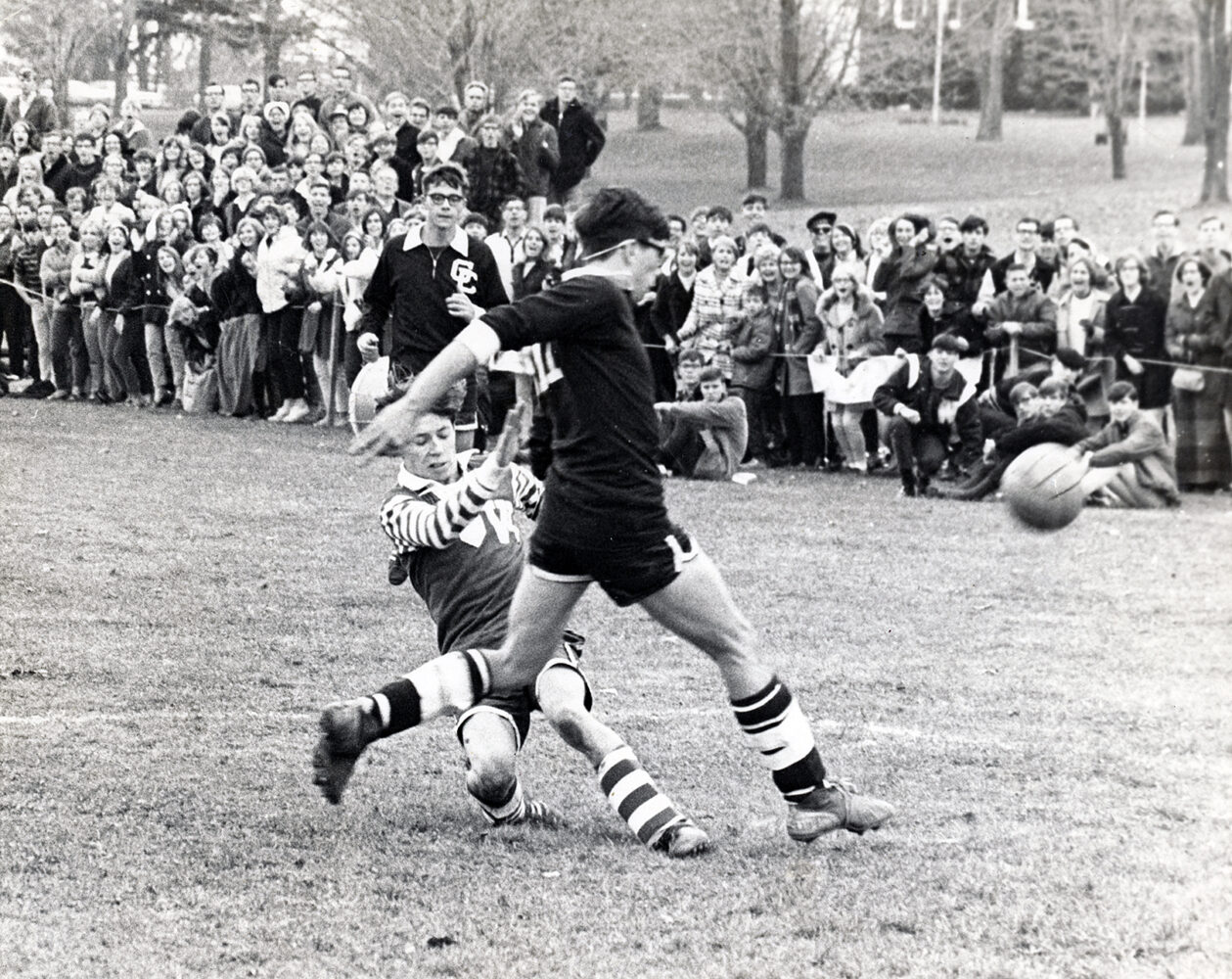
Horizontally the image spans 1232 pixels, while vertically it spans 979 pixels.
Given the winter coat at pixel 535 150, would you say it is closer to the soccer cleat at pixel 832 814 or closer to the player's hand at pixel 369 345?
the player's hand at pixel 369 345

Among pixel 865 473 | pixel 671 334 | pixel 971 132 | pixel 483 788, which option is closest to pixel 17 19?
pixel 671 334

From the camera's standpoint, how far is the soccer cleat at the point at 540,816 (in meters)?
5.89

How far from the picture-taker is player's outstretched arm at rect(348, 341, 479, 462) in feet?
16.5

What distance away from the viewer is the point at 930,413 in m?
14.0

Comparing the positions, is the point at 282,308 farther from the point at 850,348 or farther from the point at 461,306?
the point at 461,306

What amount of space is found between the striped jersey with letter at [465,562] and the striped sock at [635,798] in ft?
1.87

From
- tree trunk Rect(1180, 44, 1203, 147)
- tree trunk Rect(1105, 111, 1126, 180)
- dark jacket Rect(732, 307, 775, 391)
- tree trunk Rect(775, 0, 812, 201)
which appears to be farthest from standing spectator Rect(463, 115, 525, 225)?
tree trunk Rect(1180, 44, 1203, 147)

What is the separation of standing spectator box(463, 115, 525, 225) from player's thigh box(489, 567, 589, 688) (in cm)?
1216

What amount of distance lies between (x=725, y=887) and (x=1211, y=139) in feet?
80.3

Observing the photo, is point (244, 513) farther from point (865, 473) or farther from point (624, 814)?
point (624, 814)

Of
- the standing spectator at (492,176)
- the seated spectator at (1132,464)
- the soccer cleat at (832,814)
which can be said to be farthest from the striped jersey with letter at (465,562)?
the standing spectator at (492,176)

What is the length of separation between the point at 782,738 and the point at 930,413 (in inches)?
344

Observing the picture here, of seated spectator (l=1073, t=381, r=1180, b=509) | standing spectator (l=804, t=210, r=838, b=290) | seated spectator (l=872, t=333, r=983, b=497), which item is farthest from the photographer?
standing spectator (l=804, t=210, r=838, b=290)

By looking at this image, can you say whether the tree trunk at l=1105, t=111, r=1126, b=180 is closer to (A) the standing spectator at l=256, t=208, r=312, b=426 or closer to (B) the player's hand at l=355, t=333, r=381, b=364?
(A) the standing spectator at l=256, t=208, r=312, b=426
